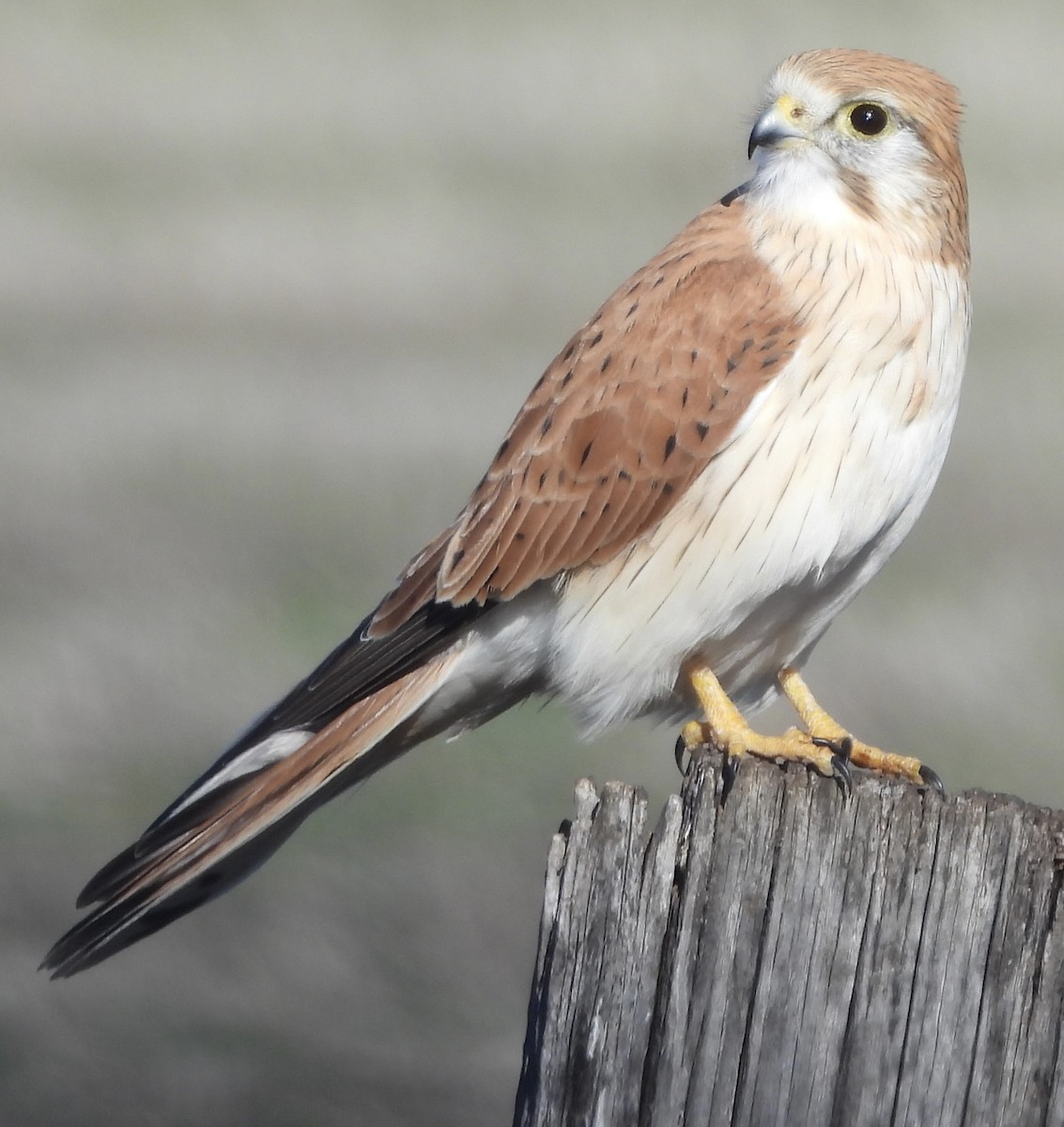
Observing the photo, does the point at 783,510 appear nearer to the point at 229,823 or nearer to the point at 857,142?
the point at 857,142

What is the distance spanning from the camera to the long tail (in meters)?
3.28

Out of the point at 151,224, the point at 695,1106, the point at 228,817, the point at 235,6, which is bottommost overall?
the point at 695,1106

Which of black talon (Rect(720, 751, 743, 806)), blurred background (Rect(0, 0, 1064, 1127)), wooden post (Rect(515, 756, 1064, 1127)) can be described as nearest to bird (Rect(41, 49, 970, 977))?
blurred background (Rect(0, 0, 1064, 1127))

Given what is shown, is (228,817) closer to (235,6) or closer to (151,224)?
(151,224)

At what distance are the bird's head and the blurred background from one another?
0.97 feet

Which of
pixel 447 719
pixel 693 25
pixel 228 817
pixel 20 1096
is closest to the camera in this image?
pixel 228 817

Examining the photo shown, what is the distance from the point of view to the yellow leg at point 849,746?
3.49m

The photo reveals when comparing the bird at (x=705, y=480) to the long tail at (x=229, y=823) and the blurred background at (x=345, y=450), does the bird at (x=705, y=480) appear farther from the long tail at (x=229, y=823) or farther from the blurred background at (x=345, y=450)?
the blurred background at (x=345, y=450)

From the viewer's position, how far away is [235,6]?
13.0 meters

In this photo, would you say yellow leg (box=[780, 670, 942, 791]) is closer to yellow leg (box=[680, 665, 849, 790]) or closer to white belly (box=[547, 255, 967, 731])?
yellow leg (box=[680, 665, 849, 790])

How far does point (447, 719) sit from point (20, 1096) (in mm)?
2071

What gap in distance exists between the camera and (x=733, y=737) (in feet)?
11.4

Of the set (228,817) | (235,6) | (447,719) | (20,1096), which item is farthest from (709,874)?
(235,6)

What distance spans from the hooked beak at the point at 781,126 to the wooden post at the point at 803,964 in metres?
1.62
